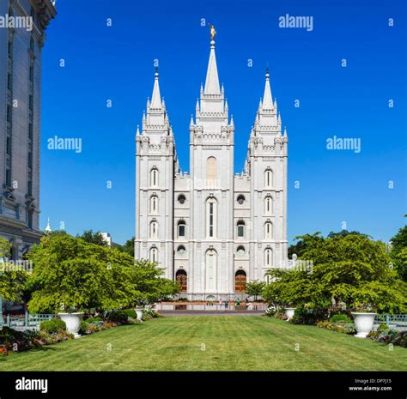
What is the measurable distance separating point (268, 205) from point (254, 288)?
14188 millimetres

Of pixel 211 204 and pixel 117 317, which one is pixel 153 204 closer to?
pixel 211 204

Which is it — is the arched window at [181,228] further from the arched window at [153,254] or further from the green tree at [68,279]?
the green tree at [68,279]

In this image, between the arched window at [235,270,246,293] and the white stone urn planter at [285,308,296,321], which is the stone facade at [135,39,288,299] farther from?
the white stone urn planter at [285,308,296,321]

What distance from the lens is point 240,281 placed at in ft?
311

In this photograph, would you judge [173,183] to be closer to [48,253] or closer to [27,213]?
[27,213]

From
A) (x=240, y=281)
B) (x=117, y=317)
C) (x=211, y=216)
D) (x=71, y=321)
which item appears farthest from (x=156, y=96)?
(x=71, y=321)

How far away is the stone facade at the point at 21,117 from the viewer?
54.3 metres

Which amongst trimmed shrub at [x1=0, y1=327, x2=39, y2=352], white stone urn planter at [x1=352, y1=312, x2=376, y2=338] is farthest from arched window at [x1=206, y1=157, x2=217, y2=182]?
trimmed shrub at [x1=0, y1=327, x2=39, y2=352]

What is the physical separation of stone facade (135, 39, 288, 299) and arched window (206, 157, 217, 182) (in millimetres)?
142

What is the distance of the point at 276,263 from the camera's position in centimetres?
9331

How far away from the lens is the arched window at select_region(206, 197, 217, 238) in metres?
94.0

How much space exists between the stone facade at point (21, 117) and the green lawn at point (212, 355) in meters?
28.1
